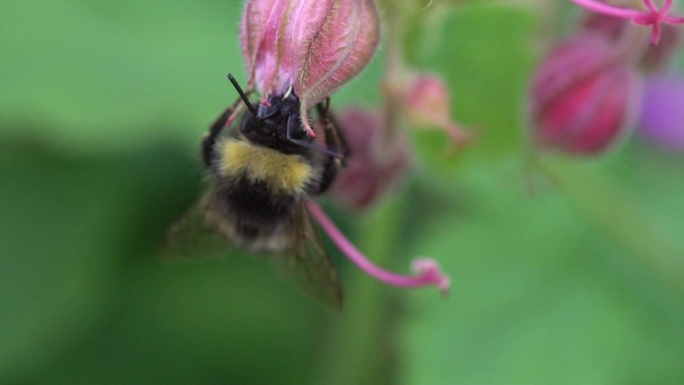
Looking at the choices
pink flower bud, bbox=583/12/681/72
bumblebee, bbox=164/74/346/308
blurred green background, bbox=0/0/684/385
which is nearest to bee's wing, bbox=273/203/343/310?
bumblebee, bbox=164/74/346/308

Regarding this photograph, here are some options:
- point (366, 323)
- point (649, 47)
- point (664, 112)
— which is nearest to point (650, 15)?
point (649, 47)

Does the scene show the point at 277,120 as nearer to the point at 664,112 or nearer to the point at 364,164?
the point at 364,164

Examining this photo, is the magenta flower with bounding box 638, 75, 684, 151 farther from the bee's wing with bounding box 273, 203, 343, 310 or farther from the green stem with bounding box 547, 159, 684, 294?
the bee's wing with bounding box 273, 203, 343, 310

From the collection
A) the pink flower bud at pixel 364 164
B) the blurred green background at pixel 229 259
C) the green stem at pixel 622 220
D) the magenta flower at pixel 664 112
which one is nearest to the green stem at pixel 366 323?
the blurred green background at pixel 229 259

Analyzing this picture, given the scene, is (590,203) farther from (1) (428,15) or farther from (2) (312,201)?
(2) (312,201)

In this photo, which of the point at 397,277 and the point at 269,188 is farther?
the point at 397,277

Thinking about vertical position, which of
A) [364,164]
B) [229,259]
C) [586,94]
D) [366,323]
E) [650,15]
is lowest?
[366,323]

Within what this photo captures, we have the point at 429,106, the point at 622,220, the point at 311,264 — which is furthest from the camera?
the point at 622,220

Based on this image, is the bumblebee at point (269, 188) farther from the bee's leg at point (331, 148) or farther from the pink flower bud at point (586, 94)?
the pink flower bud at point (586, 94)

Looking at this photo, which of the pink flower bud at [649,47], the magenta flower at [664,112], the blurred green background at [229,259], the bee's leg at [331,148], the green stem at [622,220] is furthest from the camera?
the magenta flower at [664,112]

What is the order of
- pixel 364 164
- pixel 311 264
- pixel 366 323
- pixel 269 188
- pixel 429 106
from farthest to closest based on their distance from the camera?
pixel 366 323
pixel 364 164
pixel 429 106
pixel 311 264
pixel 269 188
